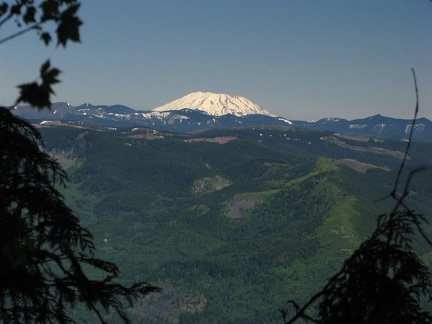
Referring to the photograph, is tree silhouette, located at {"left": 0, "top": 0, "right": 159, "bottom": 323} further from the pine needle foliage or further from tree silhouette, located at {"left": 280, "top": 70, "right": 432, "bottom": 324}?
tree silhouette, located at {"left": 280, "top": 70, "right": 432, "bottom": 324}

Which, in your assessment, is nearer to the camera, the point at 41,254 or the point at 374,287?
the point at 374,287

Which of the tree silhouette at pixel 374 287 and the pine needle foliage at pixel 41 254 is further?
the pine needle foliage at pixel 41 254

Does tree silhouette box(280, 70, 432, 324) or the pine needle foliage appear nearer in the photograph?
tree silhouette box(280, 70, 432, 324)

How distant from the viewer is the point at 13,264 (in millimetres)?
4270

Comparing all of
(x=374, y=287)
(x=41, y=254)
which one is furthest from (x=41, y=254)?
(x=374, y=287)

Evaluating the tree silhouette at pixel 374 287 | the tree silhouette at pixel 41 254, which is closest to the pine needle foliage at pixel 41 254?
the tree silhouette at pixel 41 254

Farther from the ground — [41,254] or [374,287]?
[374,287]

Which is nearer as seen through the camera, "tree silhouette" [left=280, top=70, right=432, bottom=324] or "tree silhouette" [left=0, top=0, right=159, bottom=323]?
"tree silhouette" [left=280, top=70, right=432, bottom=324]

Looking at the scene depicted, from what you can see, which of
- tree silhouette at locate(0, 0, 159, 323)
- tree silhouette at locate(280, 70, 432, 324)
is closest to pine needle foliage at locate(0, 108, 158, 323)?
tree silhouette at locate(0, 0, 159, 323)

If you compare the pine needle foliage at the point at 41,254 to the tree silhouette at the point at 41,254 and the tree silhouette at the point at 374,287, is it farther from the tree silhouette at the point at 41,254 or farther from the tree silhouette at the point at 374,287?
the tree silhouette at the point at 374,287

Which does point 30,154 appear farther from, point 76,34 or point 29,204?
point 76,34

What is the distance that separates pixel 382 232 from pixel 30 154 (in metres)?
7.82

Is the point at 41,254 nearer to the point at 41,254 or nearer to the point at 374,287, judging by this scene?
the point at 41,254

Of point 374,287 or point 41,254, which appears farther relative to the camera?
point 41,254
